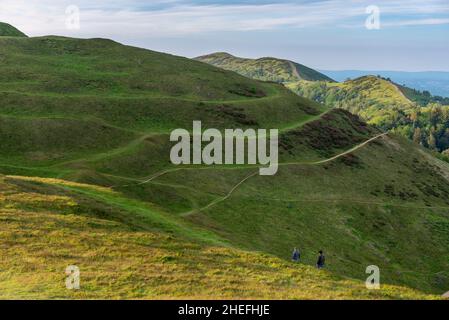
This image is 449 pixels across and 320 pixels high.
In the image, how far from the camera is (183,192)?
7494 centimetres

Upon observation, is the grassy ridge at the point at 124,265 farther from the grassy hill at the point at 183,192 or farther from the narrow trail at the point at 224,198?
the narrow trail at the point at 224,198

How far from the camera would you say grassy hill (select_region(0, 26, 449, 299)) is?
32562mm

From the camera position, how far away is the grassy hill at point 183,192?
107ft

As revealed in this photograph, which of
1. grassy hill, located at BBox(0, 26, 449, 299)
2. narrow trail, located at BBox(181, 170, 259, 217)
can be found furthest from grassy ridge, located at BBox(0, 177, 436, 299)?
narrow trail, located at BBox(181, 170, 259, 217)

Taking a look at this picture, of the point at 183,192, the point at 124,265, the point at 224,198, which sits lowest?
the point at 224,198

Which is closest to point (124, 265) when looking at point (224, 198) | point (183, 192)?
point (183, 192)

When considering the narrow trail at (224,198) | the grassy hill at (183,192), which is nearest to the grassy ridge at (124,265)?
the grassy hill at (183,192)

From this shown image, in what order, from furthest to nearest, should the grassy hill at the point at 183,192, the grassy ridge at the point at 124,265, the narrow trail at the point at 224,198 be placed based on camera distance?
the narrow trail at the point at 224,198 < the grassy hill at the point at 183,192 < the grassy ridge at the point at 124,265

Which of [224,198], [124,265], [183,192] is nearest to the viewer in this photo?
[124,265]

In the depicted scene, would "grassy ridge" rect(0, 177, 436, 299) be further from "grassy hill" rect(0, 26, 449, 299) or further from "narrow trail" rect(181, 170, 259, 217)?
"narrow trail" rect(181, 170, 259, 217)

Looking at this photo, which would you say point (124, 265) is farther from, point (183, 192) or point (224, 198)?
point (224, 198)

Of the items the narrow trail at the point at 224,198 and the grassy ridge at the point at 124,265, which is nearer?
the grassy ridge at the point at 124,265
